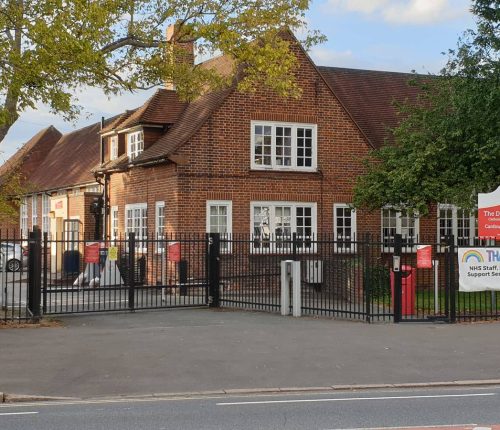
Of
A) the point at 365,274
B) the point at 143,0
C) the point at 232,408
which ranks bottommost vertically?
the point at 232,408

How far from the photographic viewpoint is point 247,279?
24.0 meters

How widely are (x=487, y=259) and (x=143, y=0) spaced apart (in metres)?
9.77

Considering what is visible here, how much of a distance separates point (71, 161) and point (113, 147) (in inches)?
364

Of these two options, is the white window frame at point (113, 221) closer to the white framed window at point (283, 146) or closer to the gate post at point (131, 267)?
the white framed window at point (283, 146)

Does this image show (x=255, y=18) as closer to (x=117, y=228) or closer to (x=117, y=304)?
(x=117, y=304)

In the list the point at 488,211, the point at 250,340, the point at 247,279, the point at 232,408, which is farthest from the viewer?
the point at 247,279

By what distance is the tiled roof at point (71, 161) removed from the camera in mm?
36531

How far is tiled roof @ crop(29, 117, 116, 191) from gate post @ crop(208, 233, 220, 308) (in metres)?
13.6

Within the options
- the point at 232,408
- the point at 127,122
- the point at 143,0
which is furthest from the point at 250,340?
the point at 127,122

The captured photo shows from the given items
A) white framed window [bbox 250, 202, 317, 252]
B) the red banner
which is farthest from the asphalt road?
white framed window [bbox 250, 202, 317, 252]

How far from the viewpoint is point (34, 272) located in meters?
17.7

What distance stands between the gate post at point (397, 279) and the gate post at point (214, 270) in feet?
16.3

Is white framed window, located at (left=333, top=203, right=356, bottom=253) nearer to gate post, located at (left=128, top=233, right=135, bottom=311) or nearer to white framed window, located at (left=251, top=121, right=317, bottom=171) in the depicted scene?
white framed window, located at (left=251, top=121, right=317, bottom=171)

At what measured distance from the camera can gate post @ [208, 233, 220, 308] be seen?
20.8m
